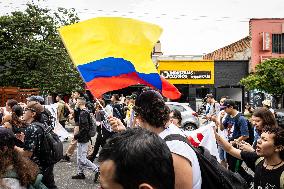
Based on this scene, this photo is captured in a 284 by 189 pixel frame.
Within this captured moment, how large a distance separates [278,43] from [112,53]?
115 feet

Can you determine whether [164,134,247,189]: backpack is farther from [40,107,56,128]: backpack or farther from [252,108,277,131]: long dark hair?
[40,107,56,128]: backpack

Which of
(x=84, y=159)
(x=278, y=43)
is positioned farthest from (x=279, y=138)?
(x=278, y=43)

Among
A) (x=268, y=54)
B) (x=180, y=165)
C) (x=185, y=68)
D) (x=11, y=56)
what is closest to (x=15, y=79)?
(x=11, y=56)

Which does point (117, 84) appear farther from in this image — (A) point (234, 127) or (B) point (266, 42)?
(B) point (266, 42)

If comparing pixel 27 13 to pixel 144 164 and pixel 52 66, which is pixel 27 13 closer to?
pixel 52 66

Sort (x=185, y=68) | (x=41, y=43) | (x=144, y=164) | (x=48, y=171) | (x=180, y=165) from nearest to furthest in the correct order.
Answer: (x=144, y=164)
(x=180, y=165)
(x=48, y=171)
(x=41, y=43)
(x=185, y=68)

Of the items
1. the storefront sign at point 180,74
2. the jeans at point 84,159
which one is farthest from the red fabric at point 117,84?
the storefront sign at point 180,74

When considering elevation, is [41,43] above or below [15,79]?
above

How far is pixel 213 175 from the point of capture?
2.46m

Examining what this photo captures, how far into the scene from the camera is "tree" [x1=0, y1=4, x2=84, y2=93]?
2888cm

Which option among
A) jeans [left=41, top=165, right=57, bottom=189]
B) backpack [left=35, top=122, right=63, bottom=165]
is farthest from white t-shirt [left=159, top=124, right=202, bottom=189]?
jeans [left=41, top=165, right=57, bottom=189]

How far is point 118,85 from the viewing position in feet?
14.8

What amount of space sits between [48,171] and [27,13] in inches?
1038

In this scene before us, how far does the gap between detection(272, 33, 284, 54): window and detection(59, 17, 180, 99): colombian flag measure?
34315 millimetres
